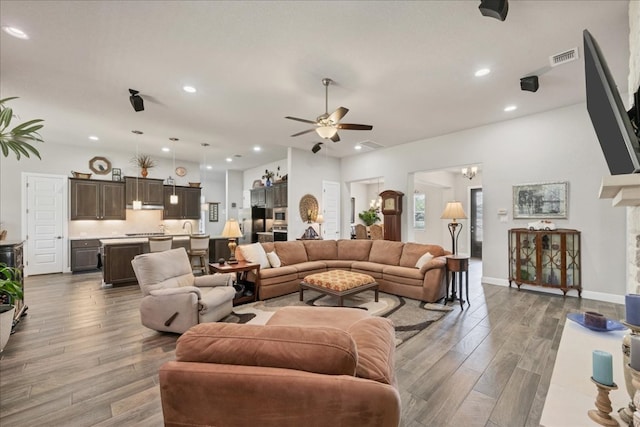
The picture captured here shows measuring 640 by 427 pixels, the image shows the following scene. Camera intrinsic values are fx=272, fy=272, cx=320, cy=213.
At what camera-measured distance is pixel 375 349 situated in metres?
1.37

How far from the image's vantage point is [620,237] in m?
4.07

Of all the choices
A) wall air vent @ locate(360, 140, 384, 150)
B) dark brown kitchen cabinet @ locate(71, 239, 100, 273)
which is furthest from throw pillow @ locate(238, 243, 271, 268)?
dark brown kitchen cabinet @ locate(71, 239, 100, 273)

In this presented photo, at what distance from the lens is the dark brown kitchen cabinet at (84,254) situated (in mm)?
6363

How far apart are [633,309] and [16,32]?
499cm

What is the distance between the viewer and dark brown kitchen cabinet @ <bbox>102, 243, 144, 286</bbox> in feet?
17.3

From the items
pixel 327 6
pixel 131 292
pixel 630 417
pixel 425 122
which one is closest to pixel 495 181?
pixel 425 122

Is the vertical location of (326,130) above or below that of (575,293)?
above

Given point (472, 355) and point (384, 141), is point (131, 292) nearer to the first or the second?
point (472, 355)

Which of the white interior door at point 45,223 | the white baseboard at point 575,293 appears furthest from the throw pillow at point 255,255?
the white interior door at point 45,223

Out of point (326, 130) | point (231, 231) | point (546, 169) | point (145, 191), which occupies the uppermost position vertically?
point (326, 130)

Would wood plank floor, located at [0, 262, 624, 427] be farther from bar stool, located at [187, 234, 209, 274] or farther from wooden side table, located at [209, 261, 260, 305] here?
bar stool, located at [187, 234, 209, 274]

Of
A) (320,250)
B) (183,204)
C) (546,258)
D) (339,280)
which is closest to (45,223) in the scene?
(183,204)

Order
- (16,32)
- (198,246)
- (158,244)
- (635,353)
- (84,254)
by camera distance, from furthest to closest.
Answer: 1. (84,254)
2. (198,246)
3. (158,244)
4. (16,32)
5. (635,353)

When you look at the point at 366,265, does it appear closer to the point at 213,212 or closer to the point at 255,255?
the point at 255,255
